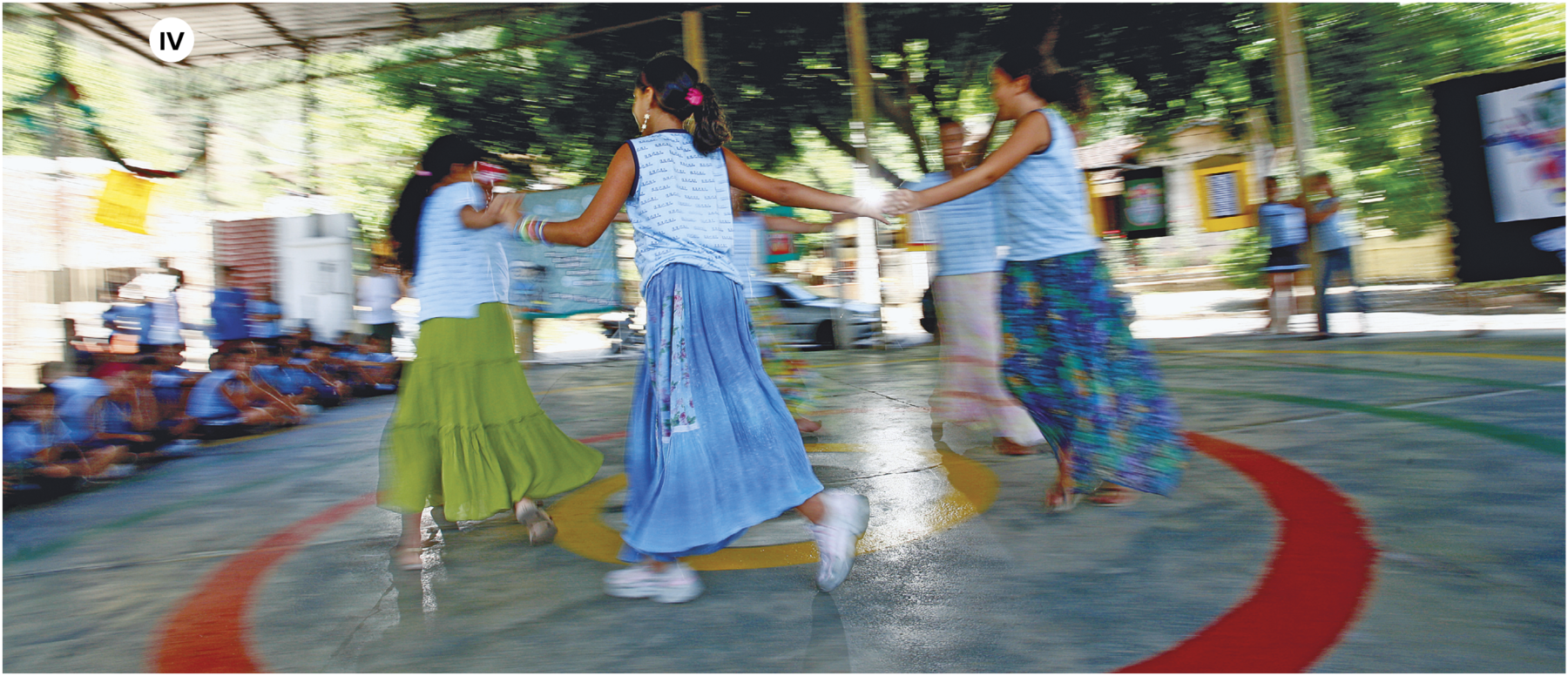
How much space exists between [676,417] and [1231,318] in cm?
1291

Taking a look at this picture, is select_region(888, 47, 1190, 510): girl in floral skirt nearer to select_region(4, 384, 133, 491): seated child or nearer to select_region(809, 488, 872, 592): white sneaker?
select_region(809, 488, 872, 592): white sneaker

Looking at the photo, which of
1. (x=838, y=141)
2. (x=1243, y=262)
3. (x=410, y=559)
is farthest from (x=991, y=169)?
(x=1243, y=262)

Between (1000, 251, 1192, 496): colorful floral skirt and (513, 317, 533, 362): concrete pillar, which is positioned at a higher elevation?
(513, 317, 533, 362): concrete pillar

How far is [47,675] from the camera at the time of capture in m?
2.34

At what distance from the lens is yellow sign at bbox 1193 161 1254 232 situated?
10320 millimetres

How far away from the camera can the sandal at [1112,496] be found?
3.33m

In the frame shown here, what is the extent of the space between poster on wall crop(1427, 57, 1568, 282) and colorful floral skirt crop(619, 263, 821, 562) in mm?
7884

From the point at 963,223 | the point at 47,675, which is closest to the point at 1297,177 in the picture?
the point at 963,223

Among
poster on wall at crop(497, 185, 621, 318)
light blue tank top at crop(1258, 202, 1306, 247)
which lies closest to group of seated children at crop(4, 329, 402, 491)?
poster on wall at crop(497, 185, 621, 318)

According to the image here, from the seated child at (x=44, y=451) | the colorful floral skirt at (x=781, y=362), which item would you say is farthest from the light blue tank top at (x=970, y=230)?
the seated child at (x=44, y=451)

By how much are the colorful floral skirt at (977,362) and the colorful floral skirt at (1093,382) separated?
1.07m

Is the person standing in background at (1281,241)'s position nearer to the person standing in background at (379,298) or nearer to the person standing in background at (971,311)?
the person standing in background at (971,311)

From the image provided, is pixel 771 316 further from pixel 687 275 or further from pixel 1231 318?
pixel 1231 318

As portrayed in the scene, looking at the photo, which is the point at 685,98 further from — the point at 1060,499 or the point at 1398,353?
the point at 1398,353
